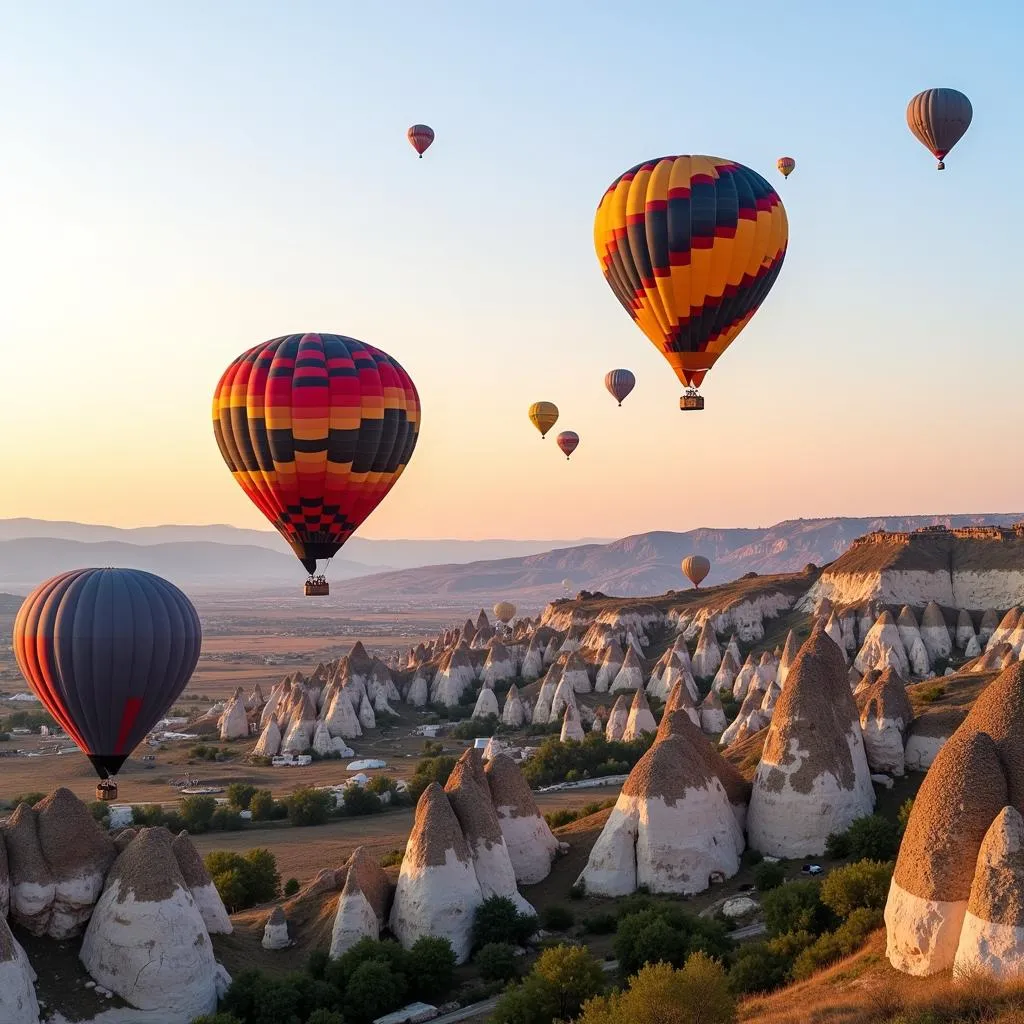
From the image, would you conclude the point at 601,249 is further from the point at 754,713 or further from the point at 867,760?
the point at 754,713

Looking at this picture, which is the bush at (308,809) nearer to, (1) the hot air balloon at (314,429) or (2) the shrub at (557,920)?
(1) the hot air balloon at (314,429)

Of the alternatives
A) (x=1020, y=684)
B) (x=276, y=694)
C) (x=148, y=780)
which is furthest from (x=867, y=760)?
(x=276, y=694)

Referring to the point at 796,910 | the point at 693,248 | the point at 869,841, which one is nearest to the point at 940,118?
the point at 693,248

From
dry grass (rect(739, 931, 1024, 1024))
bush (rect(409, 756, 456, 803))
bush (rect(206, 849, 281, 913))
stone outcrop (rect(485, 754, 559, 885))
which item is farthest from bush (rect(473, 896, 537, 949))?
bush (rect(409, 756, 456, 803))

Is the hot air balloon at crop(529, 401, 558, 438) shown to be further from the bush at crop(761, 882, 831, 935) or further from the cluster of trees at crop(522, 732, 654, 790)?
the bush at crop(761, 882, 831, 935)

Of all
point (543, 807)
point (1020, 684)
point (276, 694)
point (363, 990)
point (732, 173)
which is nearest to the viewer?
point (1020, 684)

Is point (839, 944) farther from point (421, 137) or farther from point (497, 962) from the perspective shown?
point (421, 137)

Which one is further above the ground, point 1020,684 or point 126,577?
point 126,577
